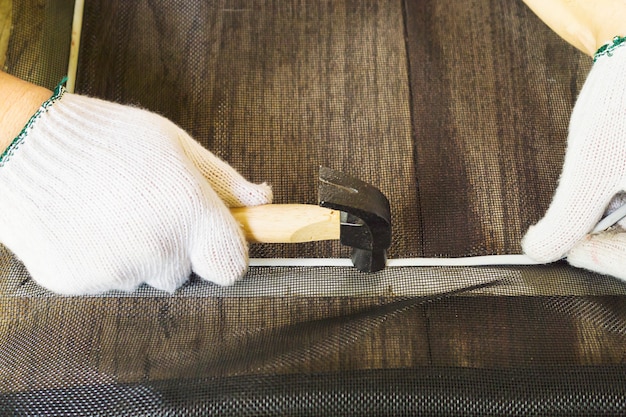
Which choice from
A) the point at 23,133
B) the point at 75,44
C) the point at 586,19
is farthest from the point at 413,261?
the point at 75,44

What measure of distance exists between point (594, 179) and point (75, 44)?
662 mm

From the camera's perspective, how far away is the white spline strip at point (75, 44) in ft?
2.70

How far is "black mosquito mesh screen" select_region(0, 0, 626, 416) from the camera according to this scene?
481mm

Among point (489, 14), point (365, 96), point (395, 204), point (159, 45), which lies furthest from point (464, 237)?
point (159, 45)

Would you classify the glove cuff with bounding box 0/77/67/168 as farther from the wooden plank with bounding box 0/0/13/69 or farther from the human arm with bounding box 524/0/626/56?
the human arm with bounding box 524/0/626/56

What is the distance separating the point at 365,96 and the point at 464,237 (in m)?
0.23

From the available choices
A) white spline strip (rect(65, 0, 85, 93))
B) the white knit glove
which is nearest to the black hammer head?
the white knit glove

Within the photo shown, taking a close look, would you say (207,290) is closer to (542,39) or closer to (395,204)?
(395,204)

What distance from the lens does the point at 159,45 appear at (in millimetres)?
849

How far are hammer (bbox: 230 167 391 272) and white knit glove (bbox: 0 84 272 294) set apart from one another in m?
0.05

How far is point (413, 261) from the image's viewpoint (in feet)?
2.34

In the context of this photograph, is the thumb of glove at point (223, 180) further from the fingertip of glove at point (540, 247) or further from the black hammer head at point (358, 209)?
the fingertip of glove at point (540, 247)

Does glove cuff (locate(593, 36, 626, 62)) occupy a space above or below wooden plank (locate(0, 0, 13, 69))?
above

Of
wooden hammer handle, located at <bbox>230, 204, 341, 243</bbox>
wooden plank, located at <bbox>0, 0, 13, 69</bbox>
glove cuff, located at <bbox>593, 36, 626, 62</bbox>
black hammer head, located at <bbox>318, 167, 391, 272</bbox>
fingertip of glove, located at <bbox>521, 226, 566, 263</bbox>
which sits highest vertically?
glove cuff, located at <bbox>593, 36, 626, 62</bbox>
